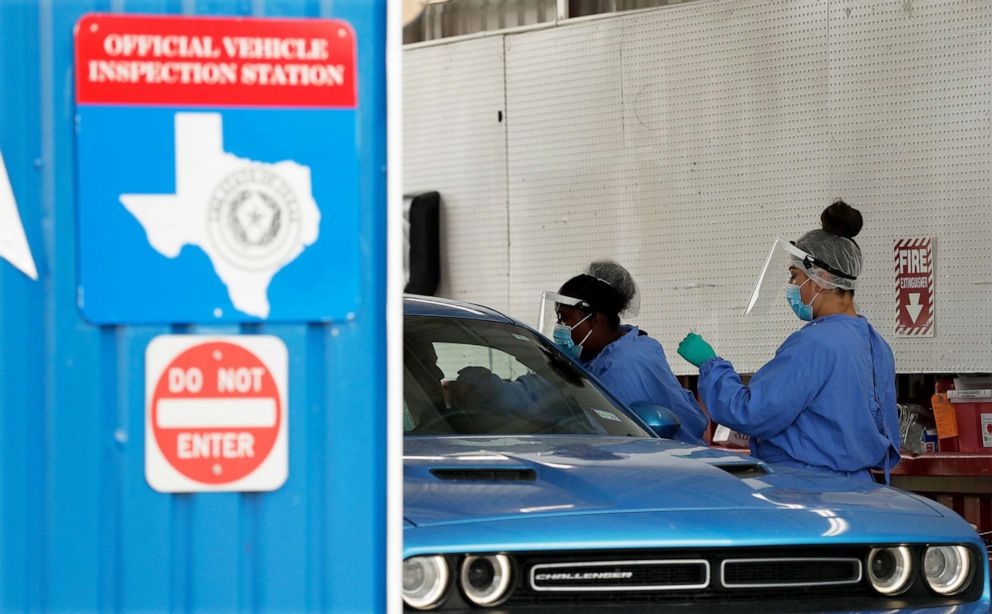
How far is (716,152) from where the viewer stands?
27.1 feet

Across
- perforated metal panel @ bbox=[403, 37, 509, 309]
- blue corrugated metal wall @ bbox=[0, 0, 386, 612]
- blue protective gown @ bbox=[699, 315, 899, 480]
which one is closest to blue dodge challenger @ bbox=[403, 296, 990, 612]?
blue protective gown @ bbox=[699, 315, 899, 480]

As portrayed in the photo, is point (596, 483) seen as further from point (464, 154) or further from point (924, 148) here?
point (464, 154)

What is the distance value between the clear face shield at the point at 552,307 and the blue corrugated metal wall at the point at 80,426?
13.0ft

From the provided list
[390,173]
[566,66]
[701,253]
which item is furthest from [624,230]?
[390,173]

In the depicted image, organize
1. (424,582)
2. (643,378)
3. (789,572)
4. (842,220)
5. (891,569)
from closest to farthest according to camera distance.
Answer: (424,582), (789,572), (891,569), (842,220), (643,378)

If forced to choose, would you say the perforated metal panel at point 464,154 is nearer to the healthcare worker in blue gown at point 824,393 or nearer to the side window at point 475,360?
Answer: the healthcare worker in blue gown at point 824,393

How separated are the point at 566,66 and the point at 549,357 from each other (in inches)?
175

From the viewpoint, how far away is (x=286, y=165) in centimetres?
225

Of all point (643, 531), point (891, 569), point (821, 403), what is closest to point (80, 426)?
point (643, 531)

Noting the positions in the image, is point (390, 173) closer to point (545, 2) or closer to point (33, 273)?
point (33, 273)

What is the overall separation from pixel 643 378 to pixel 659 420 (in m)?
1.31

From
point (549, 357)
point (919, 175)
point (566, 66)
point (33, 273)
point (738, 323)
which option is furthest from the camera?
point (566, 66)

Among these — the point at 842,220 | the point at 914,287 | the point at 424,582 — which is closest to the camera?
the point at 424,582

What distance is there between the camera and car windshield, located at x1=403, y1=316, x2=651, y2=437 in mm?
4285
